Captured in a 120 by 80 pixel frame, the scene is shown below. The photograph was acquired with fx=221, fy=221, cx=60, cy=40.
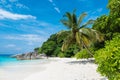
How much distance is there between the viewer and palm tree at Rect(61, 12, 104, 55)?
1986cm

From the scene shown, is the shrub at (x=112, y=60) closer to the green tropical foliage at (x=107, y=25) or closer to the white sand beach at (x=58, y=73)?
the white sand beach at (x=58, y=73)

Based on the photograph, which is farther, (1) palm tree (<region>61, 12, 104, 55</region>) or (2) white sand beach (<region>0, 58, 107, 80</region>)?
(1) palm tree (<region>61, 12, 104, 55</region>)

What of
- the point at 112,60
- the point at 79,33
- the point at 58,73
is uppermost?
the point at 79,33

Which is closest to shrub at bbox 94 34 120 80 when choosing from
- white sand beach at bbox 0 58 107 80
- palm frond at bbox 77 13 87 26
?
white sand beach at bbox 0 58 107 80

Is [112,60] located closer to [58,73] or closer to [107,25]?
[58,73]

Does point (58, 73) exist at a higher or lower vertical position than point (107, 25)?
lower

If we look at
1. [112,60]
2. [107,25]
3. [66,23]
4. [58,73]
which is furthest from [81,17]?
[112,60]

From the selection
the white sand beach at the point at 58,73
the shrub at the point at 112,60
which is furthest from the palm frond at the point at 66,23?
the shrub at the point at 112,60

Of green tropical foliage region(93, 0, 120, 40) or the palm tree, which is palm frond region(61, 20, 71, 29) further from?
green tropical foliage region(93, 0, 120, 40)

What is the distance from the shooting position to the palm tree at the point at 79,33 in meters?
19.9

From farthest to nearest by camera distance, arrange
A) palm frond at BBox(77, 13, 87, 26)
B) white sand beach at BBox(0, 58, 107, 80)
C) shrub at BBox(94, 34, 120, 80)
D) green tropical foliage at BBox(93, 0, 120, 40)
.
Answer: palm frond at BBox(77, 13, 87, 26) → green tropical foliage at BBox(93, 0, 120, 40) → white sand beach at BBox(0, 58, 107, 80) → shrub at BBox(94, 34, 120, 80)

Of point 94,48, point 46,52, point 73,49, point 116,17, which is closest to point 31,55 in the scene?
point 46,52

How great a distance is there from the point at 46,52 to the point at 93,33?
4369 cm

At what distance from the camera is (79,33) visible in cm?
2014
